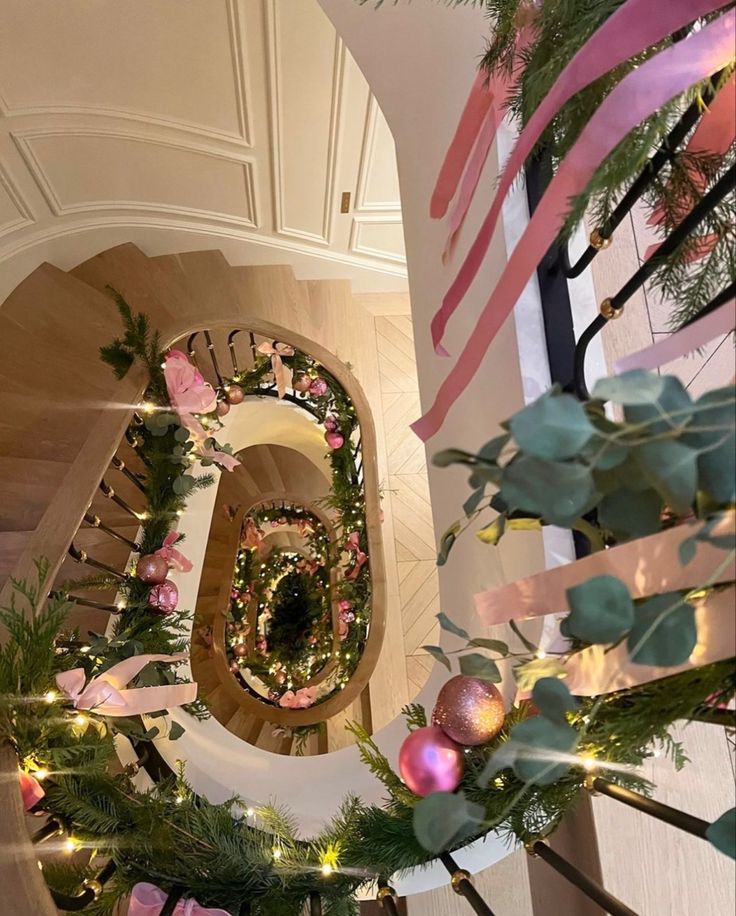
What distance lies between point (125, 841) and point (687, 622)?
1.23 meters

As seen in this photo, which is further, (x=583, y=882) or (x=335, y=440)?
(x=335, y=440)

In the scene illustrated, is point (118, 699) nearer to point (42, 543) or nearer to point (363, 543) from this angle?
point (42, 543)

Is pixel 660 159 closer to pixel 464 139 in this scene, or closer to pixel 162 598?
pixel 464 139

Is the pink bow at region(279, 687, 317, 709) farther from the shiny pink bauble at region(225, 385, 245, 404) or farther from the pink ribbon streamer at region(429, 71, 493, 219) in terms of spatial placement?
the pink ribbon streamer at region(429, 71, 493, 219)

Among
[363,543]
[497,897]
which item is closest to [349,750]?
[497,897]

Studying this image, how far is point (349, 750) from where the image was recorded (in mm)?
2197

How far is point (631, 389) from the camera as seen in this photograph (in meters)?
0.38

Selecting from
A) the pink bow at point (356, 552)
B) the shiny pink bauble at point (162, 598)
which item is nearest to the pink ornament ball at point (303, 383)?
the pink bow at point (356, 552)

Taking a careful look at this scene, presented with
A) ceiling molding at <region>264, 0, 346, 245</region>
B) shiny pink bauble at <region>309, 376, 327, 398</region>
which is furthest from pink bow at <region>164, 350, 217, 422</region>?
ceiling molding at <region>264, 0, 346, 245</region>

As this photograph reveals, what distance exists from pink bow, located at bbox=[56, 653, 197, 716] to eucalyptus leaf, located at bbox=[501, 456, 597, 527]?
4.37 feet

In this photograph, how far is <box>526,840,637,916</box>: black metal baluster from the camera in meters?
0.78

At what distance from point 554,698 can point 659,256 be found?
1.92ft

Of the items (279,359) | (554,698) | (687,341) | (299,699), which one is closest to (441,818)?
(554,698)

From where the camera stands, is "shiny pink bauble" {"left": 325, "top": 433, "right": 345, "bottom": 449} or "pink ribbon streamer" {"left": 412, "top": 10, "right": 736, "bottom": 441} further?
"shiny pink bauble" {"left": 325, "top": 433, "right": 345, "bottom": 449}
